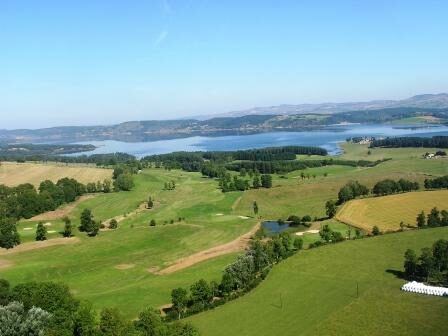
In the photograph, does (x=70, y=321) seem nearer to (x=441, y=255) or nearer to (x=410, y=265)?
(x=410, y=265)

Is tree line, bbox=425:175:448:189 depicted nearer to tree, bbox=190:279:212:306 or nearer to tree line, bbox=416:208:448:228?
tree line, bbox=416:208:448:228

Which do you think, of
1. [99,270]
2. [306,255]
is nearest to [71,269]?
[99,270]

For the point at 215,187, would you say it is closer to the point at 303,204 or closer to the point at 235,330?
the point at 303,204

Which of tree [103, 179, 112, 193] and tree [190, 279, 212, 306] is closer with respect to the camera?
tree [190, 279, 212, 306]

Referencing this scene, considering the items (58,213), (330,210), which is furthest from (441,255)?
(58,213)

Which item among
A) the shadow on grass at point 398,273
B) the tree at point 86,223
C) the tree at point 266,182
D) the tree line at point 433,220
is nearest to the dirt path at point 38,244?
the tree at point 86,223

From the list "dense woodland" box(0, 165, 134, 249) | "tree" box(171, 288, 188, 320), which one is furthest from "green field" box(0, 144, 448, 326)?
"tree" box(171, 288, 188, 320)

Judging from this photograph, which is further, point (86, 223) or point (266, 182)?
point (266, 182)
